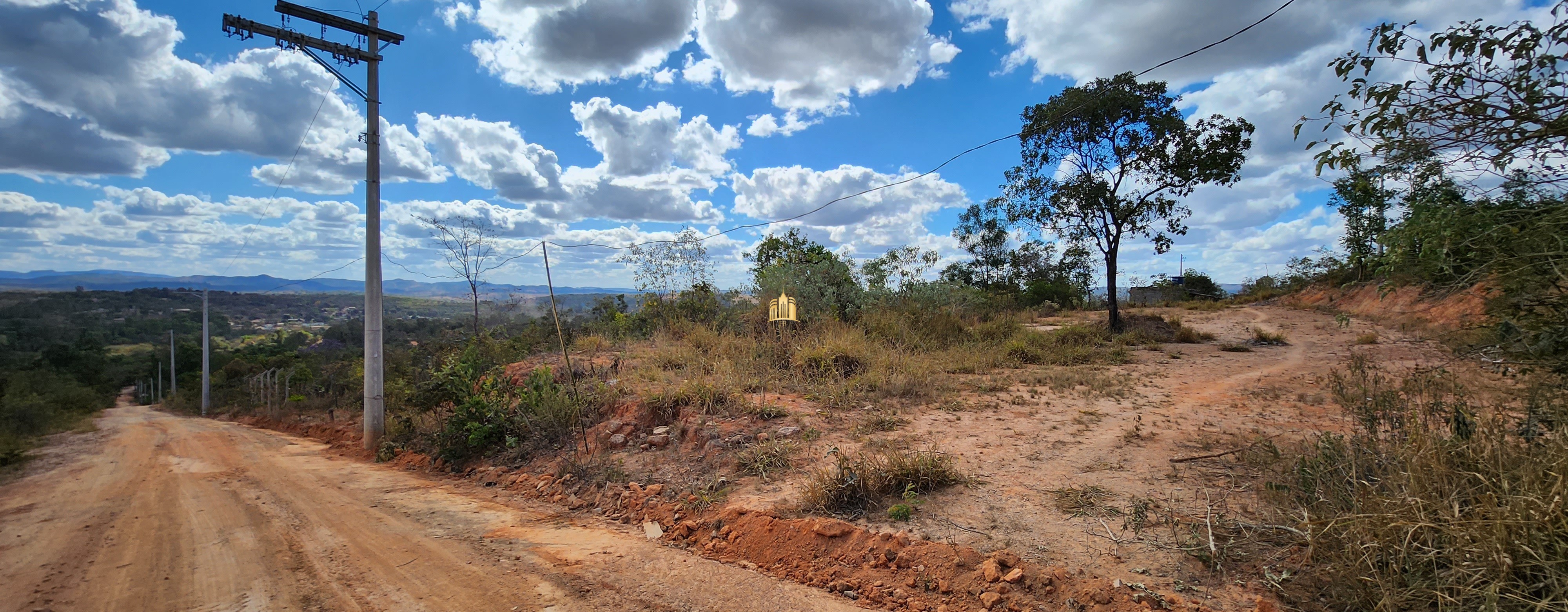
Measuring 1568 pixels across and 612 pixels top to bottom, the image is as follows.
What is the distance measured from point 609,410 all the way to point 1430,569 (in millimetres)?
7201

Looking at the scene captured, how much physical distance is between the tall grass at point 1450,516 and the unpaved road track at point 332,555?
7.94ft

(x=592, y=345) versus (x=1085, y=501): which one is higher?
(x=592, y=345)

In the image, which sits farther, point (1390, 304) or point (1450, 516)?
point (1390, 304)

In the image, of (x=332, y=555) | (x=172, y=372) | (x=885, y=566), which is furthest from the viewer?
(x=172, y=372)

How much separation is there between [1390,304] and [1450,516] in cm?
2130

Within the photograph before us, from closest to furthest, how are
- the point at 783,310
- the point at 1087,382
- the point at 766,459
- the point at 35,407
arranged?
the point at 766,459 → the point at 1087,382 → the point at 783,310 → the point at 35,407

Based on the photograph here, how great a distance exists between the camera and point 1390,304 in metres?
18.1

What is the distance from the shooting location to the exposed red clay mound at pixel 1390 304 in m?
10.9

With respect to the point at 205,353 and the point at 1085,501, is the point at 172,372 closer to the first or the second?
the point at 205,353

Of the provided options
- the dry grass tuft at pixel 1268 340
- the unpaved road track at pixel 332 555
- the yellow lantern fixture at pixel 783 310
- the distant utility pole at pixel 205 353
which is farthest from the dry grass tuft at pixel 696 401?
the distant utility pole at pixel 205 353

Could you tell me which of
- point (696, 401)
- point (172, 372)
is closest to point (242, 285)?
point (172, 372)

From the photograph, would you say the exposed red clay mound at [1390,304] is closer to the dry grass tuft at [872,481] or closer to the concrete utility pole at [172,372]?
the dry grass tuft at [872,481]

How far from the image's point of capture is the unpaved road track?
12.0 feet

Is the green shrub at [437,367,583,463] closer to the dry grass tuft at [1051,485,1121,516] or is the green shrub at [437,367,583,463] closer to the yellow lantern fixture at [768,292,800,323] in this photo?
the yellow lantern fixture at [768,292,800,323]
